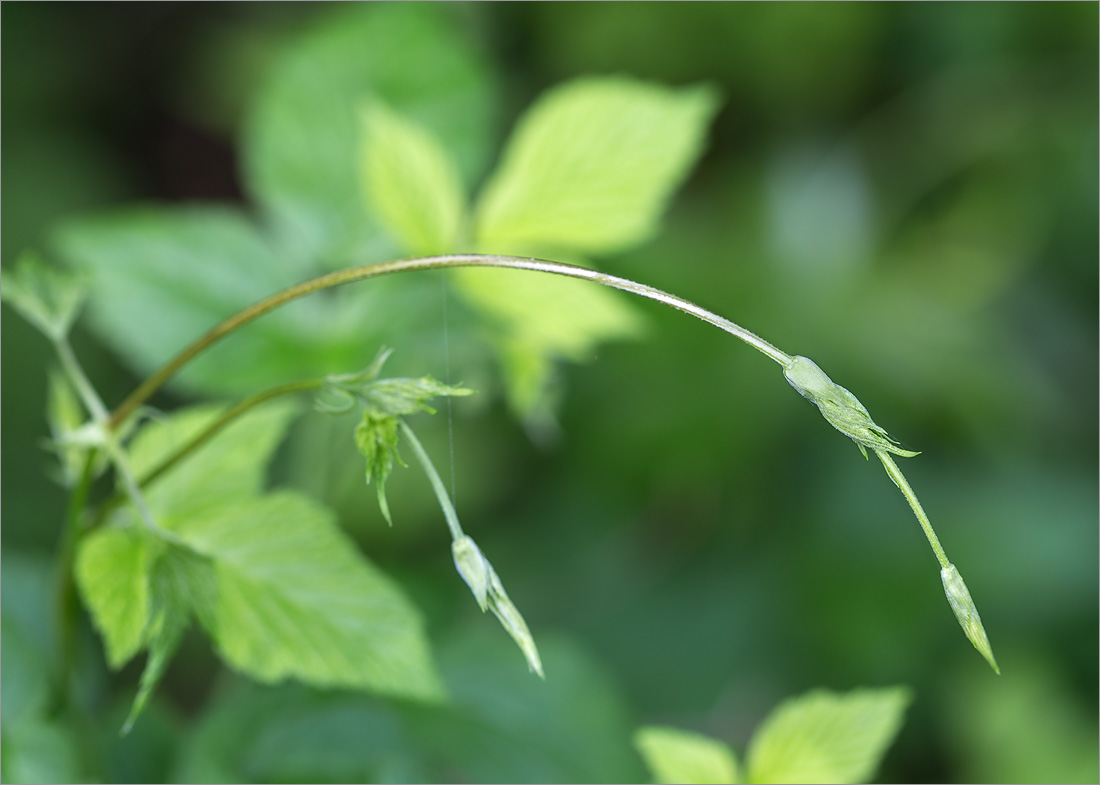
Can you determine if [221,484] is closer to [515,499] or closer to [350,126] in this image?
[350,126]

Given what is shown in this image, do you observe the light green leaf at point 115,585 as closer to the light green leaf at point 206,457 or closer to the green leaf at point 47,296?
the light green leaf at point 206,457

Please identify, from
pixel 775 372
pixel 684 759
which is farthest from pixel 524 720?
pixel 775 372

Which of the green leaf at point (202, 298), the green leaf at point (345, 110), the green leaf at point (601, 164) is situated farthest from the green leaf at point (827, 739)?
the green leaf at point (345, 110)

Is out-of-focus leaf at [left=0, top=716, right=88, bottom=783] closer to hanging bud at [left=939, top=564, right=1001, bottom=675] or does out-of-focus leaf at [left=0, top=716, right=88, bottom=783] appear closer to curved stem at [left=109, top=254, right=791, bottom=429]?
curved stem at [left=109, top=254, right=791, bottom=429]

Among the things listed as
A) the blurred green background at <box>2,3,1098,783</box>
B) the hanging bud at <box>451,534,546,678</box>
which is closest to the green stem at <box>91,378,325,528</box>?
the hanging bud at <box>451,534,546,678</box>

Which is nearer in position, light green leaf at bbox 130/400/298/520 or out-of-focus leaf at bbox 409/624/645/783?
light green leaf at bbox 130/400/298/520
